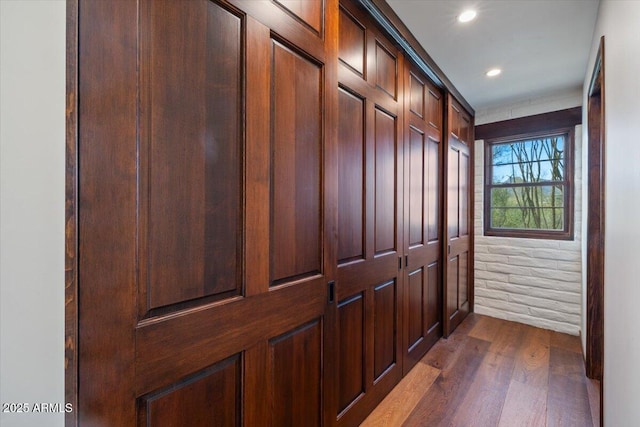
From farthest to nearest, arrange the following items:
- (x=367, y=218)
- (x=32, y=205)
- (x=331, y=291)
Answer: (x=367, y=218), (x=331, y=291), (x=32, y=205)

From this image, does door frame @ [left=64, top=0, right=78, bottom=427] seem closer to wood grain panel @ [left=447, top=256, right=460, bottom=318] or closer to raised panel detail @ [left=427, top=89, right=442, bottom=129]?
raised panel detail @ [left=427, top=89, right=442, bottom=129]

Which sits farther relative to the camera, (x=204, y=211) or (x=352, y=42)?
(x=352, y=42)

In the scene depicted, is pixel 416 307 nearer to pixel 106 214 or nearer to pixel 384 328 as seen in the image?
pixel 384 328

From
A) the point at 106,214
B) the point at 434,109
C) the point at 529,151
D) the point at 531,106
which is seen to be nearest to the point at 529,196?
the point at 529,151

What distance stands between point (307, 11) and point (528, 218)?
3.35 meters

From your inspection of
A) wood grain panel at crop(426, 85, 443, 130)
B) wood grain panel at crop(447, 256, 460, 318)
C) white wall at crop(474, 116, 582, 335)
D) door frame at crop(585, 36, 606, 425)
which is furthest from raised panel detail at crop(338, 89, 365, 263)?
white wall at crop(474, 116, 582, 335)

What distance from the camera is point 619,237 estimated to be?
1.20 meters

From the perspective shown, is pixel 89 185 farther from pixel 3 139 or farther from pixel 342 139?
pixel 342 139

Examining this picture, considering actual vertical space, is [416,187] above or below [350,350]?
above

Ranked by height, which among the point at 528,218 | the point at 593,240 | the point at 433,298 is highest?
the point at 528,218

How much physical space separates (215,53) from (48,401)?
95cm

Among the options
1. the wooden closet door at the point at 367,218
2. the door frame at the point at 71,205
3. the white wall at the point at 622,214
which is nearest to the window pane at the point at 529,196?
the white wall at the point at 622,214

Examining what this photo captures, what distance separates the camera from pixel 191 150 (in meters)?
0.82

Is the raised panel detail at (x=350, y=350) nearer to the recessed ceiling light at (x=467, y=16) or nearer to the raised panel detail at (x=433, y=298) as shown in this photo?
the raised panel detail at (x=433, y=298)
